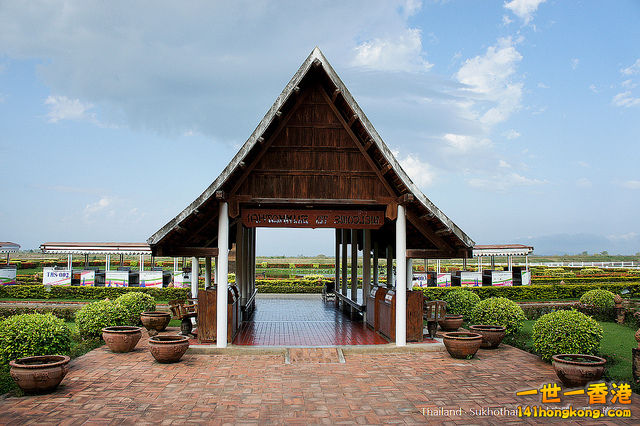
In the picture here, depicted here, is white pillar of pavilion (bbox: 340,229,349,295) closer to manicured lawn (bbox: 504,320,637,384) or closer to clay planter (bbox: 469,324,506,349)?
manicured lawn (bbox: 504,320,637,384)

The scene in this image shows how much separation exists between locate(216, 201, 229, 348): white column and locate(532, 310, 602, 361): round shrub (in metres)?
6.51

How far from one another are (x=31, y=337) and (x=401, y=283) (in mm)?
7443

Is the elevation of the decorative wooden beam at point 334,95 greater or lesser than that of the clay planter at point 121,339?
greater

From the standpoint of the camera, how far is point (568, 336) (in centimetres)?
966

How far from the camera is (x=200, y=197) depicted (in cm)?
1027

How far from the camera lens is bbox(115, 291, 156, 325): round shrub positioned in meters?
13.2

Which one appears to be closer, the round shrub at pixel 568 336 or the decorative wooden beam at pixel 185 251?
the round shrub at pixel 568 336

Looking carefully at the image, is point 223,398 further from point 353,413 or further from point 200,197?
point 200,197

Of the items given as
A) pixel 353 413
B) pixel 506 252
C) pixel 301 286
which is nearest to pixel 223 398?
pixel 353 413

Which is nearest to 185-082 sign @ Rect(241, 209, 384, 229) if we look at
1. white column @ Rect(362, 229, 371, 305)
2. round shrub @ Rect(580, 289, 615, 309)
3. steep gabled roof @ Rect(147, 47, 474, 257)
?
steep gabled roof @ Rect(147, 47, 474, 257)

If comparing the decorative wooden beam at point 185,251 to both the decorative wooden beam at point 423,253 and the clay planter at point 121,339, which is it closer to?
the clay planter at point 121,339

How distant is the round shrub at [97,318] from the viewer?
12.5 metres

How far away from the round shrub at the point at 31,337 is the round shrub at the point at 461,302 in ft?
35.5

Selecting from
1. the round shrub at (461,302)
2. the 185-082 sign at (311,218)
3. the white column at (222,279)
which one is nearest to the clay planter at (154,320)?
the white column at (222,279)
